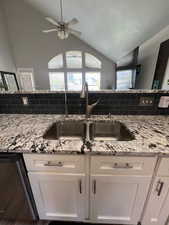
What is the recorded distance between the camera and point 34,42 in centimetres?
422

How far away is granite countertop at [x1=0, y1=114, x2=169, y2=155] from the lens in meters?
0.71

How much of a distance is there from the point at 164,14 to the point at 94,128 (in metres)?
1.52

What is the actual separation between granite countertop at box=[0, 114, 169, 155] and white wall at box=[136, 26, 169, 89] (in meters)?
0.42

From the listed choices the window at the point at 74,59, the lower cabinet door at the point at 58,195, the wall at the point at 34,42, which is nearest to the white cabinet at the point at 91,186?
the lower cabinet door at the point at 58,195

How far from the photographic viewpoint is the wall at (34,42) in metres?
3.85

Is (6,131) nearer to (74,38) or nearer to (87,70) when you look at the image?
(87,70)

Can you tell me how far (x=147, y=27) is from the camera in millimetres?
1704

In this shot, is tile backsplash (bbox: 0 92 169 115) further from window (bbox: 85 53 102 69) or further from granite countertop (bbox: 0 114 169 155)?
window (bbox: 85 53 102 69)

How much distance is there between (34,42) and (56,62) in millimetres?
998

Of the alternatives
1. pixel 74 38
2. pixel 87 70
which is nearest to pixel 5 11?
pixel 74 38

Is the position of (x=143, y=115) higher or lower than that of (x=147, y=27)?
lower

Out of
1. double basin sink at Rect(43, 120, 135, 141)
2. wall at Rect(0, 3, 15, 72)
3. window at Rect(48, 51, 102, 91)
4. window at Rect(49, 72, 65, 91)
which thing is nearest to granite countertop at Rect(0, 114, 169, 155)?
double basin sink at Rect(43, 120, 135, 141)

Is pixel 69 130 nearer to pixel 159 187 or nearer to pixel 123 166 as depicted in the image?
Result: pixel 123 166

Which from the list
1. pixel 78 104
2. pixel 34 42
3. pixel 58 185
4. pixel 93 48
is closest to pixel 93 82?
pixel 78 104
